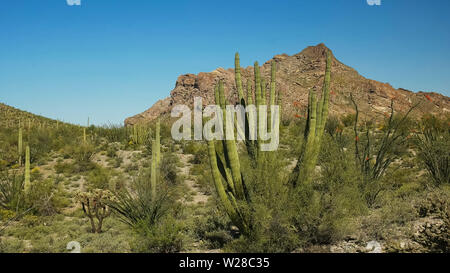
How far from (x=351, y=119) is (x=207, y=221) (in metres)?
20.9

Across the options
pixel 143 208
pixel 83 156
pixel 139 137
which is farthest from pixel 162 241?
pixel 139 137

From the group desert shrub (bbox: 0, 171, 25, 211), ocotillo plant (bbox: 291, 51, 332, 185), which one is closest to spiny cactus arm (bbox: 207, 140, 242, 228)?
ocotillo plant (bbox: 291, 51, 332, 185)

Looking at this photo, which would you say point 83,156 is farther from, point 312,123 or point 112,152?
point 312,123

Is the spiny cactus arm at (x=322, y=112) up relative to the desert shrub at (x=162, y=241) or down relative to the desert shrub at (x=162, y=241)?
up

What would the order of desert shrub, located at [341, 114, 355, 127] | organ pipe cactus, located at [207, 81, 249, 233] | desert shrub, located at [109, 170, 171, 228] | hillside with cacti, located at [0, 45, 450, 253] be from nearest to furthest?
1. hillside with cacti, located at [0, 45, 450, 253]
2. organ pipe cactus, located at [207, 81, 249, 233]
3. desert shrub, located at [109, 170, 171, 228]
4. desert shrub, located at [341, 114, 355, 127]

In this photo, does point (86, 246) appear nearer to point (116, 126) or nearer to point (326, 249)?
→ point (326, 249)

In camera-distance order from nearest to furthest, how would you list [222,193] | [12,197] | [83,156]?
[222,193]
[12,197]
[83,156]

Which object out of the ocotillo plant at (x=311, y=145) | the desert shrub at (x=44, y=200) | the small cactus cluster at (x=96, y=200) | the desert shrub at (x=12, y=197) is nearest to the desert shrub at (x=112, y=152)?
the desert shrub at (x=44, y=200)

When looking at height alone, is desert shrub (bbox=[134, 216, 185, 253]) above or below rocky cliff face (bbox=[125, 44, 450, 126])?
below

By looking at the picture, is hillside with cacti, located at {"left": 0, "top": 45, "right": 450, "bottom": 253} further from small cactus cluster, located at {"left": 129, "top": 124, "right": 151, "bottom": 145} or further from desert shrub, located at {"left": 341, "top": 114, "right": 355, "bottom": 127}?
desert shrub, located at {"left": 341, "top": 114, "right": 355, "bottom": 127}

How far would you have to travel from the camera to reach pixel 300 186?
7031mm


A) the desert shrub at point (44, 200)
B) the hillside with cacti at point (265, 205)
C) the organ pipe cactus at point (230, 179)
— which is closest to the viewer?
the hillside with cacti at point (265, 205)

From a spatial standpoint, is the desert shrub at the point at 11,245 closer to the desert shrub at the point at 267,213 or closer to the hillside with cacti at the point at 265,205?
the hillside with cacti at the point at 265,205
